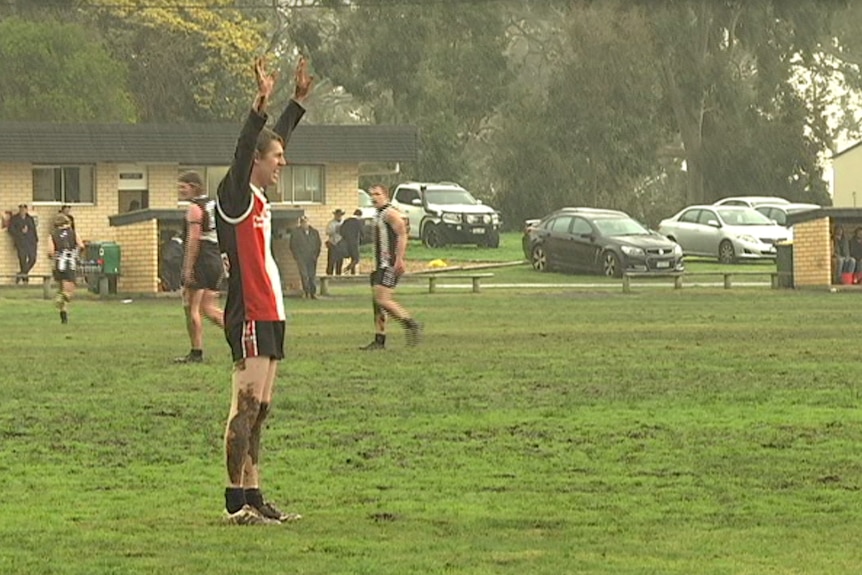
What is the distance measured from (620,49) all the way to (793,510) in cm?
7833

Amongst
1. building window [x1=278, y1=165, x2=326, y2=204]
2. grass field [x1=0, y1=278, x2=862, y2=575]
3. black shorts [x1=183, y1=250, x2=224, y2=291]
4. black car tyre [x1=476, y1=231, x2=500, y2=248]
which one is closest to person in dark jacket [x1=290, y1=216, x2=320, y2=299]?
building window [x1=278, y1=165, x2=326, y2=204]

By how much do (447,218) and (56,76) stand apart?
1471cm

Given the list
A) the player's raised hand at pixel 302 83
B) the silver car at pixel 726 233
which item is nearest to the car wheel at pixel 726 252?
the silver car at pixel 726 233

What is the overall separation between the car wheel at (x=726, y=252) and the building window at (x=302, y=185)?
10589 millimetres

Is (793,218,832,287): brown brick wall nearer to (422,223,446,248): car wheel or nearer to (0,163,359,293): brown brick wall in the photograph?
(0,163,359,293): brown brick wall

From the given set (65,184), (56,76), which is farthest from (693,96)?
(65,184)

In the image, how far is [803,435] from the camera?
1617 cm

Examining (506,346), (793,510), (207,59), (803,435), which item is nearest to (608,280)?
(506,346)

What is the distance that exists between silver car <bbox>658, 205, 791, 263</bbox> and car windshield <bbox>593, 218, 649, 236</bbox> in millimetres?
5375

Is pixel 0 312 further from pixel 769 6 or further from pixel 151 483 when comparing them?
pixel 769 6

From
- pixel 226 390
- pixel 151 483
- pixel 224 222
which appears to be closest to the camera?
pixel 224 222

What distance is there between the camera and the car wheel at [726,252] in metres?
62.8

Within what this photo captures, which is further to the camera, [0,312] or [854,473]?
[0,312]

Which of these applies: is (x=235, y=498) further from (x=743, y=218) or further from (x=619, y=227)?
(x=743, y=218)
